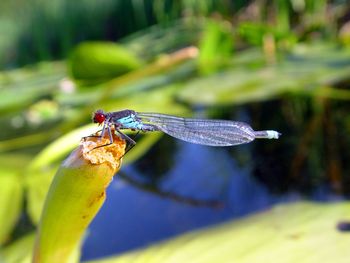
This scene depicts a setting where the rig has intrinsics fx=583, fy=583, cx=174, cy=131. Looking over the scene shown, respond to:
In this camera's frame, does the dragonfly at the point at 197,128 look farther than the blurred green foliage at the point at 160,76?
No

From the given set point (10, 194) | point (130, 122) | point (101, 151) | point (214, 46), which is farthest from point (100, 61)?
point (101, 151)

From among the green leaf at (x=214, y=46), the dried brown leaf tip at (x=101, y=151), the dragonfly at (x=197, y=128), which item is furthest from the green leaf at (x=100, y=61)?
the dried brown leaf tip at (x=101, y=151)

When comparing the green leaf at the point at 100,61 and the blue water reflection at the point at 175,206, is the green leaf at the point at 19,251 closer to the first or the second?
the blue water reflection at the point at 175,206

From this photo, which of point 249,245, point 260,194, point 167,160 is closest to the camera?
point 249,245

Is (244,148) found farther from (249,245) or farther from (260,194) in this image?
(249,245)

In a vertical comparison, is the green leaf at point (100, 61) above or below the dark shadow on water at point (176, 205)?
above

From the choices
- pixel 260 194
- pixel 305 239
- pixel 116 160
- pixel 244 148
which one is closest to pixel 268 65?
pixel 244 148
